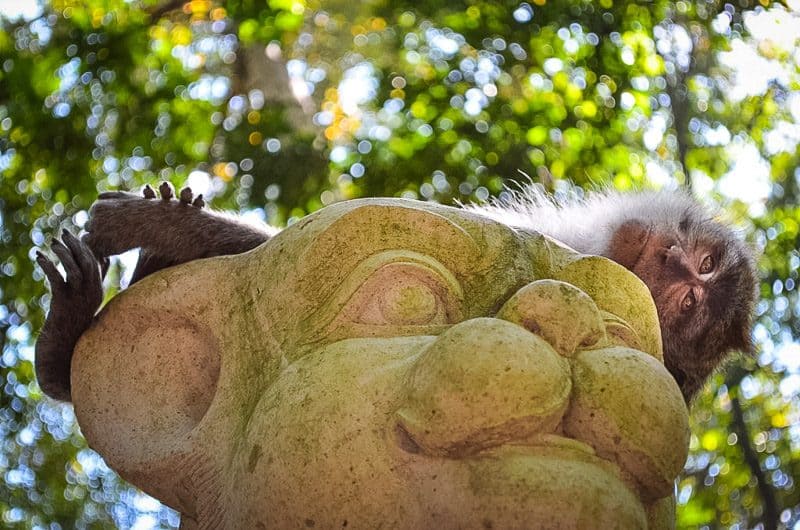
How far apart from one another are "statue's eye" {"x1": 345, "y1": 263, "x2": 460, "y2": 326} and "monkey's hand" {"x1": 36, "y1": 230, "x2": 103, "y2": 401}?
0.64 meters

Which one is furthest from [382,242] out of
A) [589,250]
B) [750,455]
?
[750,455]

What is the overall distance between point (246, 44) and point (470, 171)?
2064 millimetres

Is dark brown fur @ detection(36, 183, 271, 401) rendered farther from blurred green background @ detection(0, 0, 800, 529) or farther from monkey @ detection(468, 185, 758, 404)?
blurred green background @ detection(0, 0, 800, 529)

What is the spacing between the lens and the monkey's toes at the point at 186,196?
2.57 metres

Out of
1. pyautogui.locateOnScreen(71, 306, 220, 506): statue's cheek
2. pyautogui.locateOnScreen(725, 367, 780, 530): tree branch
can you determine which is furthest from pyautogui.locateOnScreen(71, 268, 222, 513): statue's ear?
pyautogui.locateOnScreen(725, 367, 780, 530): tree branch

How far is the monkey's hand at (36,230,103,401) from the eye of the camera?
6.83 ft

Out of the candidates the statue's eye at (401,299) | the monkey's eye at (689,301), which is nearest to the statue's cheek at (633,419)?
the statue's eye at (401,299)

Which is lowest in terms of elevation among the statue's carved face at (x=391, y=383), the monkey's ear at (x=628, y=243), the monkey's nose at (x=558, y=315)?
the monkey's ear at (x=628, y=243)

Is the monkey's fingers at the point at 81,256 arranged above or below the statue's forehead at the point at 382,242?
below

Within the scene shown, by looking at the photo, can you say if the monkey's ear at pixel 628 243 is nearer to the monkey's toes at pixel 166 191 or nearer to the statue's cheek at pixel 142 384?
the monkey's toes at pixel 166 191

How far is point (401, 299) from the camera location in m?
1.72

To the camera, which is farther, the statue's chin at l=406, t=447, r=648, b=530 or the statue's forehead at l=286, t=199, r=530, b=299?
the statue's forehead at l=286, t=199, r=530, b=299

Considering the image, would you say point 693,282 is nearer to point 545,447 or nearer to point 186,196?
point 186,196

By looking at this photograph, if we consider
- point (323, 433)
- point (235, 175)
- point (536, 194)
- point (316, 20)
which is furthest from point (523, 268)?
point (316, 20)
